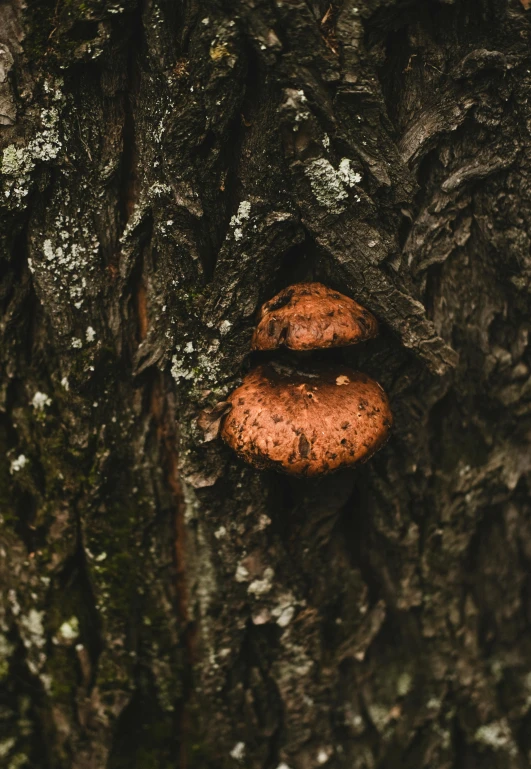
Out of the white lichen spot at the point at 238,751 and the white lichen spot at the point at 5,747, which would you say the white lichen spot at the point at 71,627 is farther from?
the white lichen spot at the point at 238,751

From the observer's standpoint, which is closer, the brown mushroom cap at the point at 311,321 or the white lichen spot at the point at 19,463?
the brown mushroom cap at the point at 311,321

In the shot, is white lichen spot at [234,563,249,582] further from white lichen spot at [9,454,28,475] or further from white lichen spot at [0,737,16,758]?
white lichen spot at [0,737,16,758]

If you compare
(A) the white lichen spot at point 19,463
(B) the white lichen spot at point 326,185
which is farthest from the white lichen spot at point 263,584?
(B) the white lichen spot at point 326,185

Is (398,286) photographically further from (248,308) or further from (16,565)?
(16,565)

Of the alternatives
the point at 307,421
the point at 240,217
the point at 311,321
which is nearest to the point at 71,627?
the point at 307,421

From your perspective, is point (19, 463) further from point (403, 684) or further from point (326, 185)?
point (403, 684)

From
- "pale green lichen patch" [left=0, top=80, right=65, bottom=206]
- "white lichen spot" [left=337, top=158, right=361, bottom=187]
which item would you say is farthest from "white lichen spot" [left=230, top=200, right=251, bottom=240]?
"pale green lichen patch" [left=0, top=80, right=65, bottom=206]
